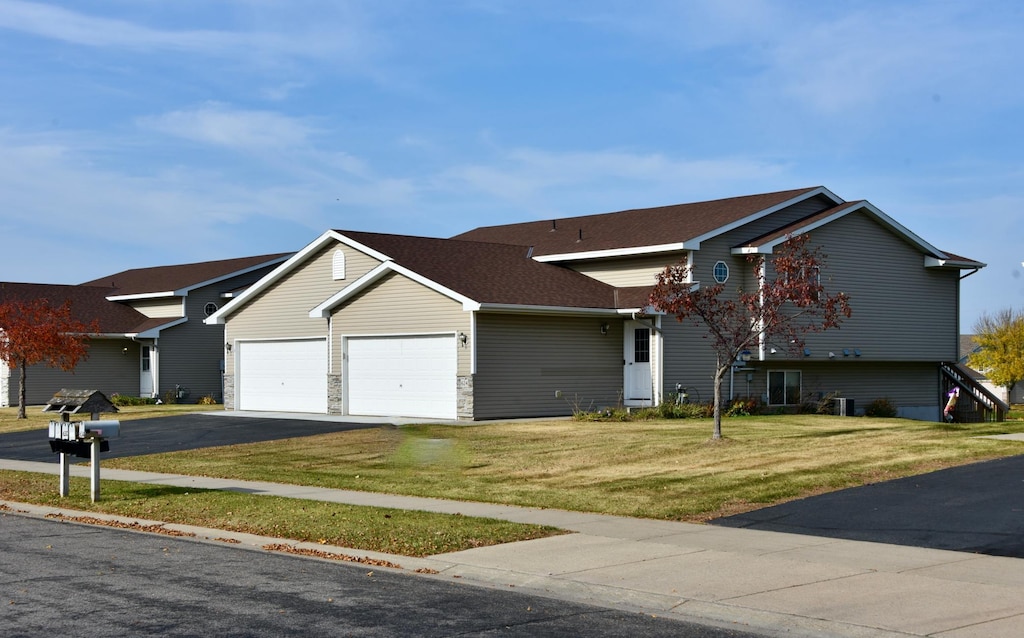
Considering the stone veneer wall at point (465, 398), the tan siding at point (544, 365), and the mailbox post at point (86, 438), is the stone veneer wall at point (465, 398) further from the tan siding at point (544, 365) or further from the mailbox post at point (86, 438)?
the mailbox post at point (86, 438)

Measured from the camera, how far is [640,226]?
3459 cm

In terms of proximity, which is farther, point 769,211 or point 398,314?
point 769,211

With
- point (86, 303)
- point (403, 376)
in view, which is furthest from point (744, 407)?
point (86, 303)

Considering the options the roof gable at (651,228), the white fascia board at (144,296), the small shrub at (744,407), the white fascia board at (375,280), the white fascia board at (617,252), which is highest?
the roof gable at (651,228)

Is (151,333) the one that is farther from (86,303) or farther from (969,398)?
(969,398)

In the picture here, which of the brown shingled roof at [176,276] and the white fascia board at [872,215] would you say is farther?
the brown shingled roof at [176,276]

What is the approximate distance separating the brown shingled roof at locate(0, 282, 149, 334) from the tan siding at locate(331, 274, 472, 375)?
57.7ft

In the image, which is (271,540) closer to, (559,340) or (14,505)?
(14,505)

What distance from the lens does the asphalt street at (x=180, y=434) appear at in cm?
2447

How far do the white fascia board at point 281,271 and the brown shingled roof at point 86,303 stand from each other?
11.3 m

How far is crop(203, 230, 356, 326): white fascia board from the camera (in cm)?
3400

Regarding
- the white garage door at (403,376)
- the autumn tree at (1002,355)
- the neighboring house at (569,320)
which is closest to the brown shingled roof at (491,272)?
the neighboring house at (569,320)

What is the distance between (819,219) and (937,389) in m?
10.2

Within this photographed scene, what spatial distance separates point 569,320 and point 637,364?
2522mm
